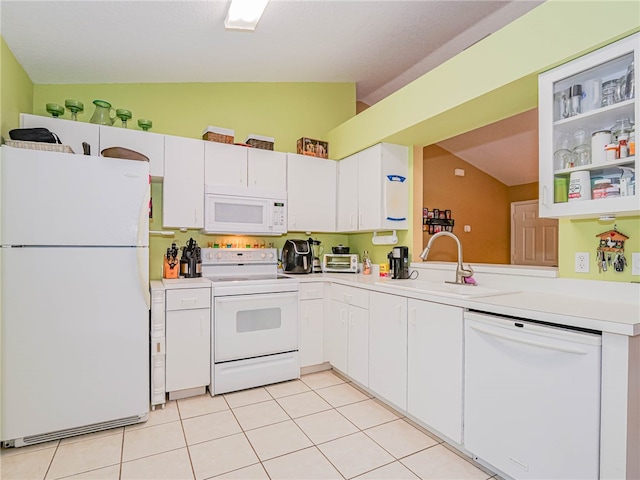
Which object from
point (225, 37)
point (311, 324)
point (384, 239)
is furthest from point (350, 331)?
point (225, 37)

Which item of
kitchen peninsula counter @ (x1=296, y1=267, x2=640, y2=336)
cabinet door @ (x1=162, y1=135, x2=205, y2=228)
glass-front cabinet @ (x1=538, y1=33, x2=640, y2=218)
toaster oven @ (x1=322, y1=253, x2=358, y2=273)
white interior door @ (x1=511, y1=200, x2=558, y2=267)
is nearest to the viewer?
kitchen peninsula counter @ (x1=296, y1=267, x2=640, y2=336)

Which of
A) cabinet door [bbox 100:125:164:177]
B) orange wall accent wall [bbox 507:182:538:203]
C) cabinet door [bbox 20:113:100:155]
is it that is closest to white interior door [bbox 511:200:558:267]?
orange wall accent wall [bbox 507:182:538:203]

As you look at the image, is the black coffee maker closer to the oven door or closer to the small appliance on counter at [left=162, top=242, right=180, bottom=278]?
the oven door

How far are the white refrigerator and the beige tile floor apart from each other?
186 mm

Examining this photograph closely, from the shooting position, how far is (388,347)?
240 centimetres

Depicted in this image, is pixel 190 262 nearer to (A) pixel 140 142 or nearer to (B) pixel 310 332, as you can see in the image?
(A) pixel 140 142

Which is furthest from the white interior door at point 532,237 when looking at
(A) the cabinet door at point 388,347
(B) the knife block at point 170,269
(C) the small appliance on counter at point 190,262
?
(B) the knife block at point 170,269

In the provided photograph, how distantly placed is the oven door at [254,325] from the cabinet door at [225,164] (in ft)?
3.47

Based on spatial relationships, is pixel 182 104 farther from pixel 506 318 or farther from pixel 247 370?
pixel 506 318

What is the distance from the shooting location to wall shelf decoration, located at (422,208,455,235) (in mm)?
4977

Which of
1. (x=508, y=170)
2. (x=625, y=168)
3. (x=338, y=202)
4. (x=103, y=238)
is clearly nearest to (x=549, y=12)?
(x=625, y=168)

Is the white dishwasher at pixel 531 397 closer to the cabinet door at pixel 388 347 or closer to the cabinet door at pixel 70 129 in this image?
the cabinet door at pixel 388 347

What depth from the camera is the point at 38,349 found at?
6.48 feet

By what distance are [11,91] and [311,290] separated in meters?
2.57
